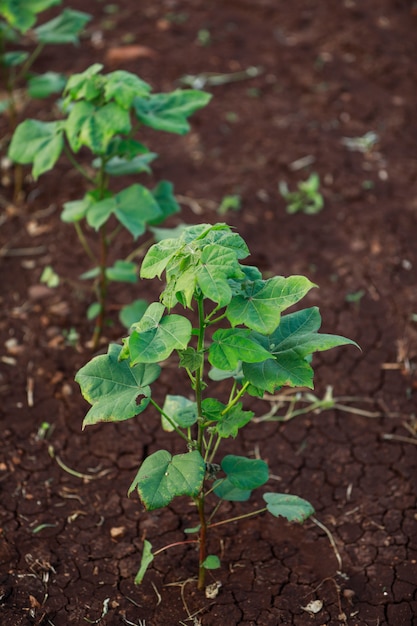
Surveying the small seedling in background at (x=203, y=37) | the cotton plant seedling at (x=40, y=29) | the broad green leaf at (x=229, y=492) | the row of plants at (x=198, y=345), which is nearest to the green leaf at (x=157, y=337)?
the row of plants at (x=198, y=345)

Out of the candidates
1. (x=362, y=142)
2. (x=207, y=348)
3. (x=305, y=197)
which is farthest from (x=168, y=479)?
(x=362, y=142)

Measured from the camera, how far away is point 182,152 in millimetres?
4906

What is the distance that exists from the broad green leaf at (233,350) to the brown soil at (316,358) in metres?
1.03

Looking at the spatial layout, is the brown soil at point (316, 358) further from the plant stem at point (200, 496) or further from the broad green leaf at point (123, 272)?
the broad green leaf at point (123, 272)

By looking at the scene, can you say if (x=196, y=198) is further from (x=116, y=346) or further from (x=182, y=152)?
(x=116, y=346)

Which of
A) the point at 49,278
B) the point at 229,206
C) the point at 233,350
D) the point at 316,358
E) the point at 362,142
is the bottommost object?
the point at 316,358

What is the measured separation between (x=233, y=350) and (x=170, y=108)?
138cm

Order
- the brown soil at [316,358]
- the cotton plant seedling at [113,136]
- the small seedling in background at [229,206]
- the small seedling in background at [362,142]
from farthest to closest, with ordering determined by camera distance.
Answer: the small seedling in background at [362,142] → the small seedling in background at [229,206] → the cotton plant seedling at [113,136] → the brown soil at [316,358]

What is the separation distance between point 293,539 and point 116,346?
1068 mm

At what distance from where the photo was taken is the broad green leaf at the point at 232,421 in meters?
2.44

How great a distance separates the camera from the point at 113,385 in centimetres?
243

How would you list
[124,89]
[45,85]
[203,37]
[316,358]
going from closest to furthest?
[124,89] → [316,358] → [45,85] → [203,37]

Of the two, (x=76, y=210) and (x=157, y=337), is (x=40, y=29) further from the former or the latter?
(x=157, y=337)

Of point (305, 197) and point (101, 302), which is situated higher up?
point (101, 302)
